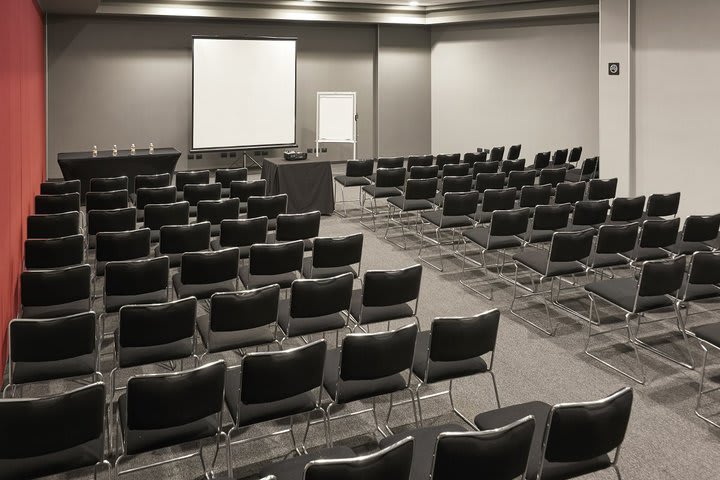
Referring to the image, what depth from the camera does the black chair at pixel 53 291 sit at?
518 cm

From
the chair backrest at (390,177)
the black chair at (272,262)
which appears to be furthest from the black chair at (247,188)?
the black chair at (272,262)

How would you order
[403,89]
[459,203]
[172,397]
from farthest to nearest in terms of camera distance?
[403,89], [459,203], [172,397]

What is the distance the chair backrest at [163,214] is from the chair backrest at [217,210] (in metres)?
0.20

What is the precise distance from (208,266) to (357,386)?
6.89 ft

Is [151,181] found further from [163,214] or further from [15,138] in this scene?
[15,138]

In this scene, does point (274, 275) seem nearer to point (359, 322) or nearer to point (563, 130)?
point (359, 322)

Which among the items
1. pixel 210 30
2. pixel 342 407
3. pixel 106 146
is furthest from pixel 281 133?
pixel 342 407

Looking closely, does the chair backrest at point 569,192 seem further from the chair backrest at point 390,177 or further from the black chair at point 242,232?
the black chair at point 242,232

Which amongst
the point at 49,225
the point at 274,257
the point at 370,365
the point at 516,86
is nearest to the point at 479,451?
the point at 370,365

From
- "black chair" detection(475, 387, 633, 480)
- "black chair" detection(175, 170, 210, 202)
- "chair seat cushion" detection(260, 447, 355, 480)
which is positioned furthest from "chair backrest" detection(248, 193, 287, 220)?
"black chair" detection(475, 387, 633, 480)

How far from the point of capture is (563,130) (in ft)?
49.0

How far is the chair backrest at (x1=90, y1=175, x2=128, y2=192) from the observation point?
930 cm

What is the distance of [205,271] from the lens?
19.0ft

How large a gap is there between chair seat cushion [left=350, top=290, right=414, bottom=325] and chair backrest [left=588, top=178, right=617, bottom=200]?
4.39 m
